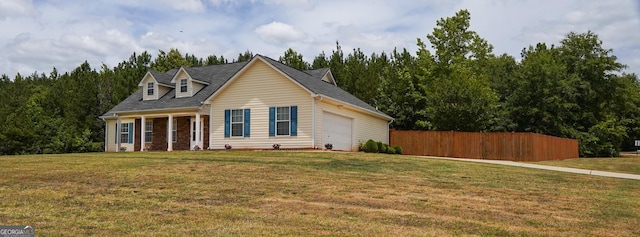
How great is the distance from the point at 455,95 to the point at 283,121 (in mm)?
13887

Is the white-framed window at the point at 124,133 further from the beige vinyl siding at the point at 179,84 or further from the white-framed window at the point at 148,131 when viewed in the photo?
the beige vinyl siding at the point at 179,84

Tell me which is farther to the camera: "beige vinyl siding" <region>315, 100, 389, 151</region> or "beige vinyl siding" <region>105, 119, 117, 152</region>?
"beige vinyl siding" <region>105, 119, 117, 152</region>

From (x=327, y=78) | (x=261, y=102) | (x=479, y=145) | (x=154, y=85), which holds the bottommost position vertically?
(x=479, y=145)

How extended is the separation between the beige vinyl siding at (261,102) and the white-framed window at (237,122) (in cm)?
23

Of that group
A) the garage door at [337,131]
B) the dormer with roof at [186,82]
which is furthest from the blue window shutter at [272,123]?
the dormer with roof at [186,82]

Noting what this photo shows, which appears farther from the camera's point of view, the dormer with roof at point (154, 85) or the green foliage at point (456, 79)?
the green foliage at point (456, 79)

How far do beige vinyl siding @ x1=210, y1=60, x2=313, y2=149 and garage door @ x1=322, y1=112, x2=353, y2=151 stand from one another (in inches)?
51.2

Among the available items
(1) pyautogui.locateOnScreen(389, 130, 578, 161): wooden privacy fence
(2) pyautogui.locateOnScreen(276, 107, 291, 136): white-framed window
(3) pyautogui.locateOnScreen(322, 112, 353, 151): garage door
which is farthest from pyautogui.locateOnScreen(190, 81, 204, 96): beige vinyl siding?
(1) pyautogui.locateOnScreen(389, 130, 578, 161): wooden privacy fence

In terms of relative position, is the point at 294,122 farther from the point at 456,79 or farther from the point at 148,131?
the point at 456,79

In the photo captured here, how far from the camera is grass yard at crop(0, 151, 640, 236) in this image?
8867mm

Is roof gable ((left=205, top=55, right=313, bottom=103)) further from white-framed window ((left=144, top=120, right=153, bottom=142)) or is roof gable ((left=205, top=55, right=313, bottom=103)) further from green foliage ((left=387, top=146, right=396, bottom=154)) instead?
green foliage ((left=387, top=146, right=396, bottom=154))

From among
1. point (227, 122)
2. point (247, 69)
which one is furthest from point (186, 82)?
point (247, 69)

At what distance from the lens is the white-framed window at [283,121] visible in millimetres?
26938

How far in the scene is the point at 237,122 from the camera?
2819 cm
